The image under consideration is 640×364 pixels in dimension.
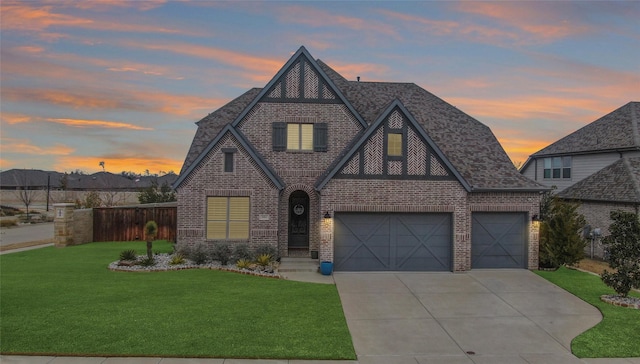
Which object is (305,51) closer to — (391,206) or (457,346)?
(391,206)

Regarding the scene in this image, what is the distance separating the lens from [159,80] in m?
23.0

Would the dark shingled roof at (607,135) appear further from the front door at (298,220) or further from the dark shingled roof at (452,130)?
the front door at (298,220)

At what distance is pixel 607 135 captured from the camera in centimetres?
2761

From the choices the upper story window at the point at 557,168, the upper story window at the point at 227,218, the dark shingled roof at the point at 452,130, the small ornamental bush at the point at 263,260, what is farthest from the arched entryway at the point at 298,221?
the upper story window at the point at 557,168

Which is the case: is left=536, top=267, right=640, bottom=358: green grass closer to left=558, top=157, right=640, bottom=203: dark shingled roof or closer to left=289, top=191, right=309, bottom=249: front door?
left=558, top=157, right=640, bottom=203: dark shingled roof

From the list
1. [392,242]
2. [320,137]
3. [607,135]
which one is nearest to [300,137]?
[320,137]

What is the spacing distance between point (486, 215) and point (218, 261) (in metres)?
12.4

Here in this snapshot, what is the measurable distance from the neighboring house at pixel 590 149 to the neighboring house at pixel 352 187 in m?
10.4

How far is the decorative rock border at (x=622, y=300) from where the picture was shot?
12625 mm

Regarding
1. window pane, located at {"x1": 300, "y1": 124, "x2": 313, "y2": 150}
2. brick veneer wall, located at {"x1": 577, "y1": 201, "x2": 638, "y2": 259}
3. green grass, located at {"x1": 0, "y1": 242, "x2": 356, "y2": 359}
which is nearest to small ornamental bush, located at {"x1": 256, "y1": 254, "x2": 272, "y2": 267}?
green grass, located at {"x1": 0, "y1": 242, "x2": 356, "y2": 359}

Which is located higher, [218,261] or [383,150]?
[383,150]

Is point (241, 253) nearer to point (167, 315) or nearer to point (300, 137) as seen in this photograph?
point (300, 137)

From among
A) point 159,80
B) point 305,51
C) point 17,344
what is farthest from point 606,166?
point 17,344

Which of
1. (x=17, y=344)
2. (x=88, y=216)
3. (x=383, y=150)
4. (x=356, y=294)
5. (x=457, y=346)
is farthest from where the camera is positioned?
(x=88, y=216)
